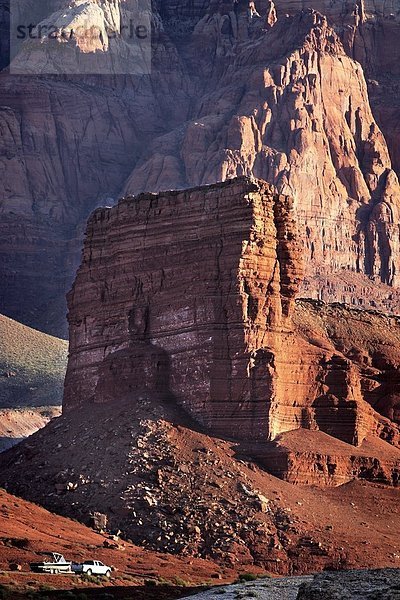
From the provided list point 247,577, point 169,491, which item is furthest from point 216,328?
point 247,577

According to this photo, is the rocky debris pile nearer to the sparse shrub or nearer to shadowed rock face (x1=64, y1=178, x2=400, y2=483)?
shadowed rock face (x1=64, y1=178, x2=400, y2=483)

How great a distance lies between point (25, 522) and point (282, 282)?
714 inches

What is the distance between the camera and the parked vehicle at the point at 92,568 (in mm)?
66125

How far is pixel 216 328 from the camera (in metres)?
84.1

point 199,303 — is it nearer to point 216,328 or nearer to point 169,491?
point 216,328

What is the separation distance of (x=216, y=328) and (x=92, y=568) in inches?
771

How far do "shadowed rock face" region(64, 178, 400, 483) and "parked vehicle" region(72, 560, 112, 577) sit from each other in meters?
16.1

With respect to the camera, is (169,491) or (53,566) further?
(169,491)

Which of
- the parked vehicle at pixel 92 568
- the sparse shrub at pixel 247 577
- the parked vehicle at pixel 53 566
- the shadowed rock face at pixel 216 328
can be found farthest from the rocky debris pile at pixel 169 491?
the parked vehicle at pixel 53 566

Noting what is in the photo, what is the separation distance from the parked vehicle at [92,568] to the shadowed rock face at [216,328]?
16.1 meters

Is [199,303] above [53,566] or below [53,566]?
above

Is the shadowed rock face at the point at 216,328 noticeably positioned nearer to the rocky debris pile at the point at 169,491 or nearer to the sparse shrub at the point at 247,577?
the rocky debris pile at the point at 169,491

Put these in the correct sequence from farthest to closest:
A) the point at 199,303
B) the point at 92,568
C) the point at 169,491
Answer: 1. the point at 199,303
2. the point at 169,491
3. the point at 92,568

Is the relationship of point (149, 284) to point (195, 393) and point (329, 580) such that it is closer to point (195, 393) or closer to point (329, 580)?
point (195, 393)
